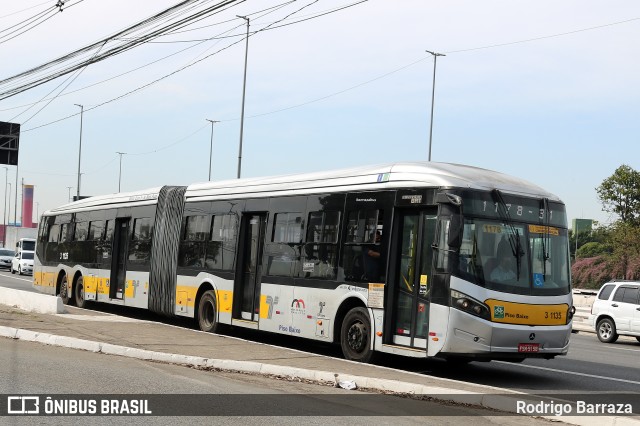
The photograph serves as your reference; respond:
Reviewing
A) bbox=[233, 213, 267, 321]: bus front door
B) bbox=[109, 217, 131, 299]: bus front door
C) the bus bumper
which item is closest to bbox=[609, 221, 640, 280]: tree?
bbox=[109, 217, 131, 299]: bus front door

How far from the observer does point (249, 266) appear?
19.5 metres

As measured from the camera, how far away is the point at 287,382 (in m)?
12.7

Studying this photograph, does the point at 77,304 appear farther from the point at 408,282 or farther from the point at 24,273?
the point at 24,273

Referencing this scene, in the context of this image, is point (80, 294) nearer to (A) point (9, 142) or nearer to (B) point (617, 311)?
(A) point (9, 142)

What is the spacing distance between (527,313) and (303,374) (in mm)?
3679

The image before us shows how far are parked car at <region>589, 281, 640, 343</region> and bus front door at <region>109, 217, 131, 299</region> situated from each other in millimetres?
13565

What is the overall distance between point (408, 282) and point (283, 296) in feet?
12.4

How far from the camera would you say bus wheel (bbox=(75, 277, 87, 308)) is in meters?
28.6

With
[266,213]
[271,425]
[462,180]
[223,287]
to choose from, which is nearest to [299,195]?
[266,213]

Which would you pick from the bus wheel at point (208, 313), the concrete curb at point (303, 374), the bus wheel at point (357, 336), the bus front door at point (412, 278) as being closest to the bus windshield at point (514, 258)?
the bus front door at point (412, 278)

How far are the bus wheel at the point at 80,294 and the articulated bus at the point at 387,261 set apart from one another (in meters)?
7.19

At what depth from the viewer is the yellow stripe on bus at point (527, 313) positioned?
13.8 m

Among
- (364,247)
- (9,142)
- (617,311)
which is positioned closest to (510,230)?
(364,247)

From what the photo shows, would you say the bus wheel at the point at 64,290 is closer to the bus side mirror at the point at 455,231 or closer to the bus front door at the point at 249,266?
the bus front door at the point at 249,266
